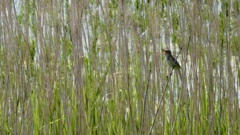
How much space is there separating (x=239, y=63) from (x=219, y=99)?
9.7 inches

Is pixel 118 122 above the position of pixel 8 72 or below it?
below

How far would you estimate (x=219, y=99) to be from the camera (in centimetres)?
314

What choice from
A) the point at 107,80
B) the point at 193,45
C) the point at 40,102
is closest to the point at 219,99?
the point at 193,45

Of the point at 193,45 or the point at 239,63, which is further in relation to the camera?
the point at 239,63

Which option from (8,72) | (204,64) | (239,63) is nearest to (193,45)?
(204,64)

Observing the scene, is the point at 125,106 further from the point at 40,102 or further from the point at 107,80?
the point at 40,102

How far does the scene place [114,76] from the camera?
3094mm

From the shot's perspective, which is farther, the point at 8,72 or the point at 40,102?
the point at 40,102

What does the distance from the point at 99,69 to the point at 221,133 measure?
0.70 meters

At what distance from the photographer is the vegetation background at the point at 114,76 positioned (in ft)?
9.45

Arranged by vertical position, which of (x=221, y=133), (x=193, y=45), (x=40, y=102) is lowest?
(x=221, y=133)

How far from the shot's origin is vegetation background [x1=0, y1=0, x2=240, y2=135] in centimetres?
288

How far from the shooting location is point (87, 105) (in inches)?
125

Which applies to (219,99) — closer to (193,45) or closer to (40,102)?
(193,45)
